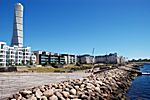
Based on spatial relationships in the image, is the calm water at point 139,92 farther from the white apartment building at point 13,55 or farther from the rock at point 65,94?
the white apartment building at point 13,55

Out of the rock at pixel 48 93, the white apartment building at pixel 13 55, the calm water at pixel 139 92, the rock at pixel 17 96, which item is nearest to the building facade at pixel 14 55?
the white apartment building at pixel 13 55

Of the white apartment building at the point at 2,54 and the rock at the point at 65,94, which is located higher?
the white apartment building at the point at 2,54

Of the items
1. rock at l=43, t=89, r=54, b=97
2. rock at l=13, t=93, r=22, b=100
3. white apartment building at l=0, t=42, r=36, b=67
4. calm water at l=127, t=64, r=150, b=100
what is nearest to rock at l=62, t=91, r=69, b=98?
rock at l=43, t=89, r=54, b=97

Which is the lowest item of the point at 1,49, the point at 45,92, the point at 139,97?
the point at 139,97

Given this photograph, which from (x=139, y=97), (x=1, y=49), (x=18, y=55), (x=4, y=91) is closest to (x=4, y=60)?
(x=1, y=49)

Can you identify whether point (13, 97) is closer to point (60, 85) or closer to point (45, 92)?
point (45, 92)

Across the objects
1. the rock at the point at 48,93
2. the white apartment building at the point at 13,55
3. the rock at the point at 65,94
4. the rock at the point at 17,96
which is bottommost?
the rock at the point at 65,94

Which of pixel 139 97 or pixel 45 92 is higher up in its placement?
pixel 45 92

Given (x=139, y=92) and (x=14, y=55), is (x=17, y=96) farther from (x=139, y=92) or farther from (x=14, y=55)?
(x=14, y=55)

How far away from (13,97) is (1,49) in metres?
114

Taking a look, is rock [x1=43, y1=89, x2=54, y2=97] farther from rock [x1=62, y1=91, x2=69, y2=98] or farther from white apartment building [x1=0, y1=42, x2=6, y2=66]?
white apartment building [x1=0, y1=42, x2=6, y2=66]

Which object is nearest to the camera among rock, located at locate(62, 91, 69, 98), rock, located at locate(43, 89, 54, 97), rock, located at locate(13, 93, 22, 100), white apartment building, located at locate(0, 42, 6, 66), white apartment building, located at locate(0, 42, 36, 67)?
rock, located at locate(13, 93, 22, 100)

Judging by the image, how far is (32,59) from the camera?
507ft

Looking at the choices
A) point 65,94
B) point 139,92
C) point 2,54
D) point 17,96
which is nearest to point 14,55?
point 2,54
